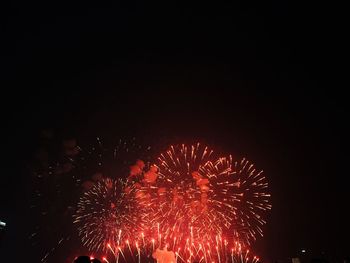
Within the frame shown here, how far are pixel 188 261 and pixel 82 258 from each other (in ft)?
69.4

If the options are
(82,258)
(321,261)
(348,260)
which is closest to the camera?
(82,258)

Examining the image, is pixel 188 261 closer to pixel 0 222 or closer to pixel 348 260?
pixel 348 260

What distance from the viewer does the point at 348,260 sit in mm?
13625

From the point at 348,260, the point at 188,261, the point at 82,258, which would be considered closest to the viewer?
the point at 82,258

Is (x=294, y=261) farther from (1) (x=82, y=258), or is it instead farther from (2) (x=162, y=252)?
(1) (x=82, y=258)

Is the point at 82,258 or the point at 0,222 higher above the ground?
the point at 0,222

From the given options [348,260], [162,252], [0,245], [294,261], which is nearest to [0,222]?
[0,245]

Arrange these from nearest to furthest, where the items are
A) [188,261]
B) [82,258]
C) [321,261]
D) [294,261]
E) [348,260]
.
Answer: [82,258] → [321,261] → [348,260] → [294,261] → [188,261]

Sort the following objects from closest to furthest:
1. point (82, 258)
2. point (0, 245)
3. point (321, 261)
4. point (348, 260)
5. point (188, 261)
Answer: point (82, 258)
point (321, 261)
point (348, 260)
point (188, 261)
point (0, 245)

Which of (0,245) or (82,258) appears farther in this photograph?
(0,245)

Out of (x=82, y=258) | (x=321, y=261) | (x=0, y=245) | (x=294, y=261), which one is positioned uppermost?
(x=0, y=245)

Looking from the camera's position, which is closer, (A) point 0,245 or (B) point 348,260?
(B) point 348,260

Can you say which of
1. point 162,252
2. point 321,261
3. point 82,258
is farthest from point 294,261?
point 82,258

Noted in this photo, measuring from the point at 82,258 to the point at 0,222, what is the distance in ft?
221
